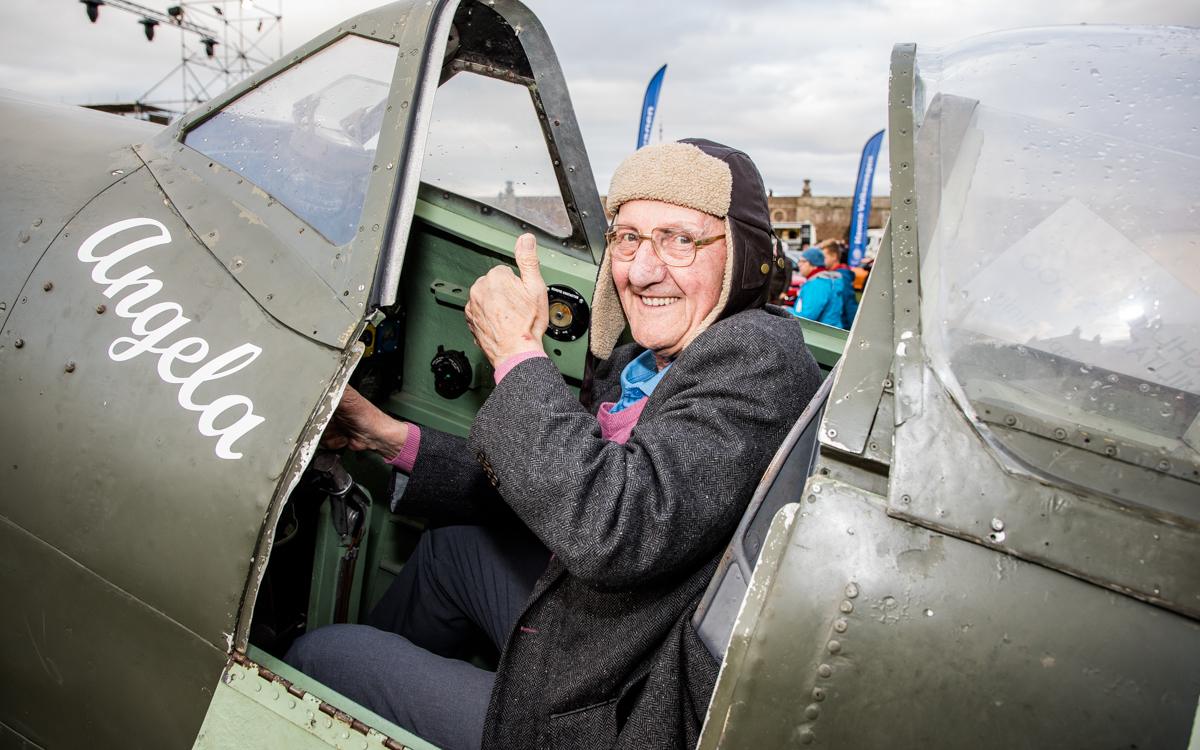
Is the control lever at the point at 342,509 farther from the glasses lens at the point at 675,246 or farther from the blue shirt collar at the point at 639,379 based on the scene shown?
the glasses lens at the point at 675,246

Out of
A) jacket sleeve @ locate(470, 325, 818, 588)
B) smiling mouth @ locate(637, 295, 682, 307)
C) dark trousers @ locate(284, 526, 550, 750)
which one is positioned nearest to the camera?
jacket sleeve @ locate(470, 325, 818, 588)

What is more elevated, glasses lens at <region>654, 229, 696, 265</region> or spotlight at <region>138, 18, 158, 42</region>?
spotlight at <region>138, 18, 158, 42</region>

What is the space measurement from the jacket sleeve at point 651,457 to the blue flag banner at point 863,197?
11.3 m

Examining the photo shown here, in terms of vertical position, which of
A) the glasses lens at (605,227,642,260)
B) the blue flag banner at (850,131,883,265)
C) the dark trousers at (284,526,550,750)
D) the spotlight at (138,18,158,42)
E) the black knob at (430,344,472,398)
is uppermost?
the spotlight at (138,18,158,42)

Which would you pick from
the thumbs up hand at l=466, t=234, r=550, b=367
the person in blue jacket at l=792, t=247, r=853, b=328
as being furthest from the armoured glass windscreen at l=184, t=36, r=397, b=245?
the person in blue jacket at l=792, t=247, r=853, b=328

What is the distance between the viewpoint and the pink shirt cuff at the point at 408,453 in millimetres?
1913

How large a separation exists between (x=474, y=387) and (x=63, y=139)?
125cm

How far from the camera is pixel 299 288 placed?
1411 millimetres

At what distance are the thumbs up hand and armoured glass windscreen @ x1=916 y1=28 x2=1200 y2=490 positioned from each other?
2.26 ft

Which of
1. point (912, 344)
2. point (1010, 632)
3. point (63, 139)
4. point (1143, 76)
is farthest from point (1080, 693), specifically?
point (63, 139)

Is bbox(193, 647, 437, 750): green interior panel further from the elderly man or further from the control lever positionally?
the control lever

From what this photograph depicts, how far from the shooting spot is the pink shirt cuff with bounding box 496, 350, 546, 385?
1357 millimetres

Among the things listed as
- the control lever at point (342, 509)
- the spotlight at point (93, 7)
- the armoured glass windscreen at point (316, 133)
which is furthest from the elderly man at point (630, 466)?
the spotlight at point (93, 7)

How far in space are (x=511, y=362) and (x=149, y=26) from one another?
19.4m
